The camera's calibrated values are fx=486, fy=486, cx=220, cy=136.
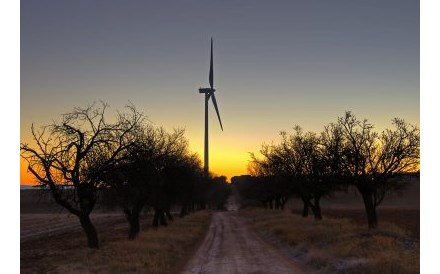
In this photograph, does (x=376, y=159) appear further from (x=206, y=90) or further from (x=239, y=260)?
(x=206, y=90)

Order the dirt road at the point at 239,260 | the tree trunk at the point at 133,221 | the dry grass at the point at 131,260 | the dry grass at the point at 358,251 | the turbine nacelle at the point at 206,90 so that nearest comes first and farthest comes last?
the dry grass at the point at 358,251 → the dry grass at the point at 131,260 → the dirt road at the point at 239,260 → the tree trunk at the point at 133,221 → the turbine nacelle at the point at 206,90

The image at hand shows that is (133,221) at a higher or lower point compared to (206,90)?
lower

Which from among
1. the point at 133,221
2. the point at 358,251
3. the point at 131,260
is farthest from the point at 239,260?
the point at 133,221

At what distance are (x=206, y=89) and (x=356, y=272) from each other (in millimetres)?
62202

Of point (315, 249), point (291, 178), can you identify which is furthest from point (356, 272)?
point (291, 178)

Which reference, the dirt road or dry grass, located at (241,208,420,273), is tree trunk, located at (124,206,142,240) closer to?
the dirt road

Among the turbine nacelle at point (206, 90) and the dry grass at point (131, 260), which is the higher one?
the turbine nacelle at point (206, 90)

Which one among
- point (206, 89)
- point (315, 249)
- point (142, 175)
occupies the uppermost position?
point (206, 89)

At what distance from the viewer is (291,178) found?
54.0 meters

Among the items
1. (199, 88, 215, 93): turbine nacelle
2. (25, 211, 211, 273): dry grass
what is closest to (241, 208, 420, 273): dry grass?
(25, 211, 211, 273): dry grass

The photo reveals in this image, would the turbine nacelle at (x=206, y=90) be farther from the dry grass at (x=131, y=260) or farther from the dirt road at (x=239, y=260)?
the dry grass at (x=131, y=260)

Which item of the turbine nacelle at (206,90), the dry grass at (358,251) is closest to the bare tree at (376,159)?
the dry grass at (358,251)

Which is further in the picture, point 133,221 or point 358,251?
point 133,221
